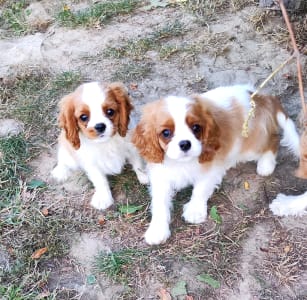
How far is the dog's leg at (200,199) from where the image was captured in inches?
139

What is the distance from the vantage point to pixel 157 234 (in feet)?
11.2

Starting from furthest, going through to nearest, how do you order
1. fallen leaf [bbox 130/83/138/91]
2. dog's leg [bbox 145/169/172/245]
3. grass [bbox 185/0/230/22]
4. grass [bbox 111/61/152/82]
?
grass [bbox 185/0/230/22], grass [bbox 111/61/152/82], fallen leaf [bbox 130/83/138/91], dog's leg [bbox 145/169/172/245]

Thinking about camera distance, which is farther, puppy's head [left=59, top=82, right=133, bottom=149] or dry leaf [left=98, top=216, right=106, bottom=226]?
dry leaf [left=98, top=216, right=106, bottom=226]

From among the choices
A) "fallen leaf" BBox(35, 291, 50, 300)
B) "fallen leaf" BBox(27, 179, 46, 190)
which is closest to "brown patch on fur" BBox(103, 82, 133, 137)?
"fallen leaf" BBox(27, 179, 46, 190)

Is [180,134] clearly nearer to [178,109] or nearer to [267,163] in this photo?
[178,109]

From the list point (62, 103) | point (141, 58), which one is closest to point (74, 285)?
point (62, 103)

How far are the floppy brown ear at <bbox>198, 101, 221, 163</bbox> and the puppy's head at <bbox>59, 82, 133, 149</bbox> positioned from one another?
564mm

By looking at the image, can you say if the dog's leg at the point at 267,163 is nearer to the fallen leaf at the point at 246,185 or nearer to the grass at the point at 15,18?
the fallen leaf at the point at 246,185

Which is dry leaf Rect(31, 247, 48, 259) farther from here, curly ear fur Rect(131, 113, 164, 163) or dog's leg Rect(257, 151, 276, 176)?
dog's leg Rect(257, 151, 276, 176)

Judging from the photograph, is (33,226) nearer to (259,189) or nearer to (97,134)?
(97,134)

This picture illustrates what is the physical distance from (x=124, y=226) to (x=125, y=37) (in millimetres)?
2389

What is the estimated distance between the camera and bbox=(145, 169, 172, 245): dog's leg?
3430 mm

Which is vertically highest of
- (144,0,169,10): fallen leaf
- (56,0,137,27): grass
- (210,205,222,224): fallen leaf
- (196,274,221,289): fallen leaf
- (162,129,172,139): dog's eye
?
(162,129,172,139): dog's eye

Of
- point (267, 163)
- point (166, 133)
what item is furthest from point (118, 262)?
point (267, 163)
